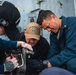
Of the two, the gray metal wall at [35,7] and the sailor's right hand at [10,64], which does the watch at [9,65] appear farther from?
the gray metal wall at [35,7]

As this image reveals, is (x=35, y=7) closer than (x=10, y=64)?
No

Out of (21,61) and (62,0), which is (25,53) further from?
(62,0)

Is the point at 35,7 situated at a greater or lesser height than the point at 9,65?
greater

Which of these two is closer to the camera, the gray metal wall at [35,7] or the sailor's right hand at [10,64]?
the sailor's right hand at [10,64]

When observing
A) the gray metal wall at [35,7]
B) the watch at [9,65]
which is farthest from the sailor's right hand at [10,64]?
the gray metal wall at [35,7]

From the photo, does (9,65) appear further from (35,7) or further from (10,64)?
(35,7)

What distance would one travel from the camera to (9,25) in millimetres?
1623

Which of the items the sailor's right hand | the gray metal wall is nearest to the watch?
the sailor's right hand

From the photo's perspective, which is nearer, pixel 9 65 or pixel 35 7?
pixel 9 65

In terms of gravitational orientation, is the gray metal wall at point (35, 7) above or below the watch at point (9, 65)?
above

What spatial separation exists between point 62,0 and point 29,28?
1.16 m

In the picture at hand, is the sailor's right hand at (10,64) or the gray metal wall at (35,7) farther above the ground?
the gray metal wall at (35,7)

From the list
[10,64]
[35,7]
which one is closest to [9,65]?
[10,64]

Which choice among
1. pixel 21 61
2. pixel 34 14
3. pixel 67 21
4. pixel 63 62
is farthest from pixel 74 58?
pixel 34 14
